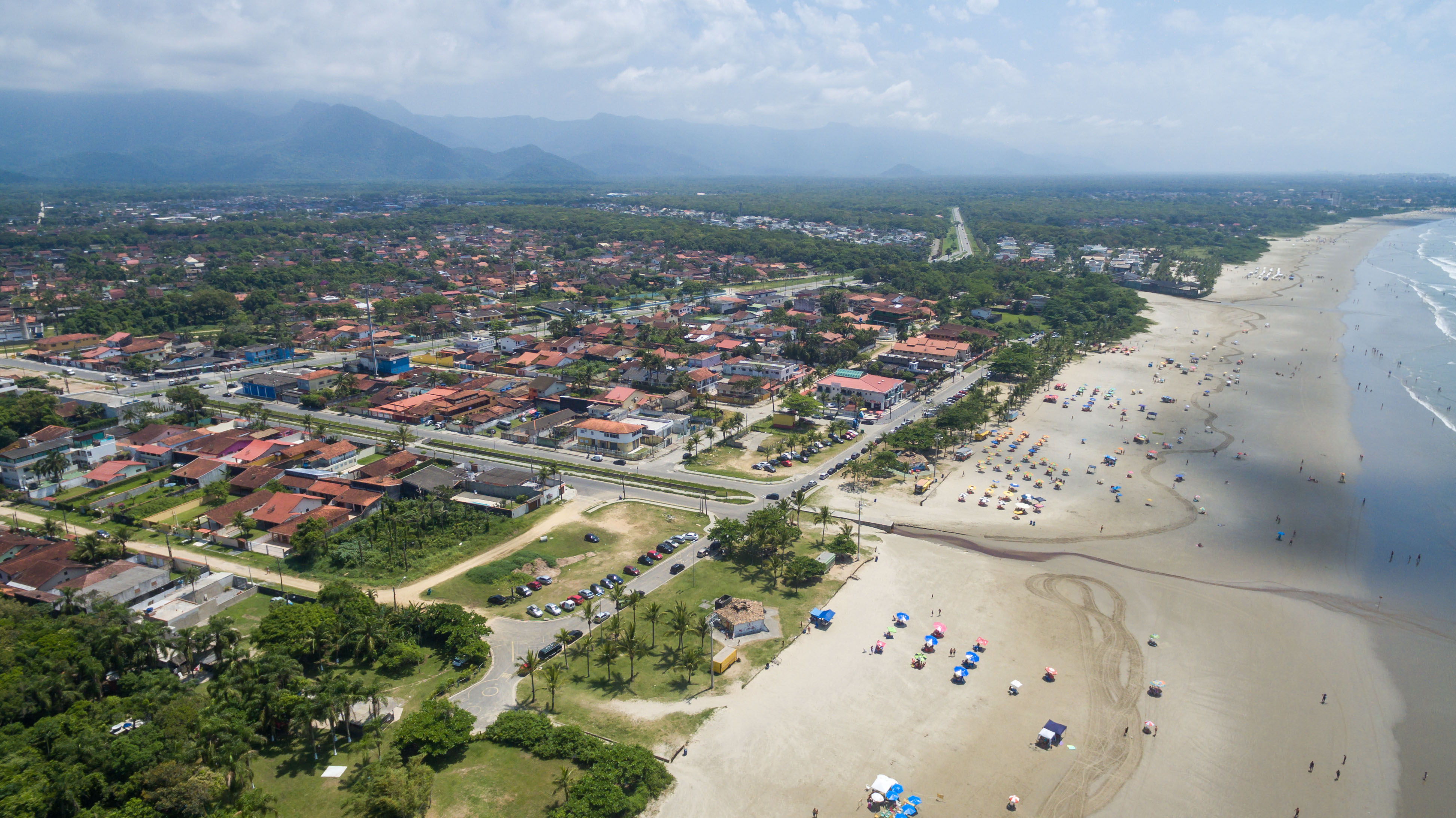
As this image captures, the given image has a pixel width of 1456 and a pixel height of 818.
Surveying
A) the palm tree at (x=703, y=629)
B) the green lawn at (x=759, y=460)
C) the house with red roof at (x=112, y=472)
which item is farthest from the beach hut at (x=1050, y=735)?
the house with red roof at (x=112, y=472)

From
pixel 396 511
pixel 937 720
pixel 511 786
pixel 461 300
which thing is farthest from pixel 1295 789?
pixel 461 300

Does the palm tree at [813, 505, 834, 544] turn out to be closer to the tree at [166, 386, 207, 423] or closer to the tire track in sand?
the tire track in sand

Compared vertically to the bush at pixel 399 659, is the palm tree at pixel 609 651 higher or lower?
higher

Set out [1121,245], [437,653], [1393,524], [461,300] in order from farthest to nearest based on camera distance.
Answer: [1121,245] → [461,300] → [1393,524] → [437,653]

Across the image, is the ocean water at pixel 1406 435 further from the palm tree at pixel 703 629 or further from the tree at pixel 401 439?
the tree at pixel 401 439

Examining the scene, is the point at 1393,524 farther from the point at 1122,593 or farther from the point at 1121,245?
the point at 1121,245

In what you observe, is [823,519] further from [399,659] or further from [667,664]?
[399,659]

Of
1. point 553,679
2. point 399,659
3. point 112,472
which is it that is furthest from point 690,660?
point 112,472
